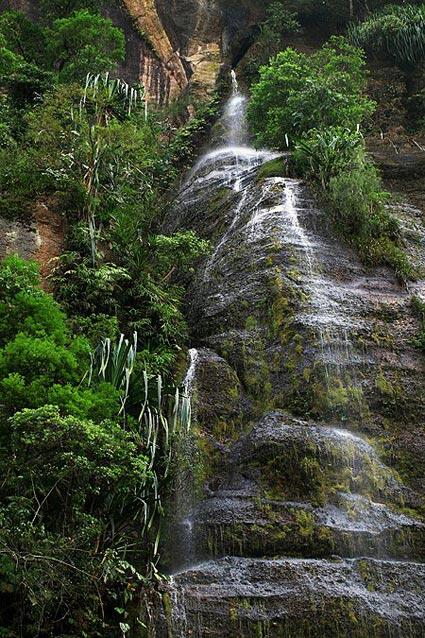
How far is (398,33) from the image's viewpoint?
18.8m

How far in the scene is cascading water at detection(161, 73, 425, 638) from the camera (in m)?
5.59

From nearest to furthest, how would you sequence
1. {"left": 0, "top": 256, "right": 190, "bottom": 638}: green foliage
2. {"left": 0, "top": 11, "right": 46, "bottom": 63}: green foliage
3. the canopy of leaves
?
1. {"left": 0, "top": 256, "right": 190, "bottom": 638}: green foliage
2. the canopy of leaves
3. {"left": 0, "top": 11, "right": 46, "bottom": 63}: green foliage

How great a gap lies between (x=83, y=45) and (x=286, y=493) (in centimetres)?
1200

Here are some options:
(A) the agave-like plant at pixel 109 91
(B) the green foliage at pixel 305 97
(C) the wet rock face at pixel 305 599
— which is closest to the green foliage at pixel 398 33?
(B) the green foliage at pixel 305 97

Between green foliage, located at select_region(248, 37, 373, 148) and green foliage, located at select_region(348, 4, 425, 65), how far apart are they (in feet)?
10.8

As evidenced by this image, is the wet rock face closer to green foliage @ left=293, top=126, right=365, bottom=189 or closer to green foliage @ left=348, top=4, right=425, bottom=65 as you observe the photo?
green foliage @ left=293, top=126, right=365, bottom=189

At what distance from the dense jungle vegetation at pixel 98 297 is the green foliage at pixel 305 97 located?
0.04 metres

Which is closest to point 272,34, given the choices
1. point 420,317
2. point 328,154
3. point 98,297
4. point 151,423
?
point 328,154

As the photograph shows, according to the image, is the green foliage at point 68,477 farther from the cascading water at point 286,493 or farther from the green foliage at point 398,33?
the green foliage at point 398,33

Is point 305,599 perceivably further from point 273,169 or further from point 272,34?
point 272,34

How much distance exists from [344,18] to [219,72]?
4905 millimetres

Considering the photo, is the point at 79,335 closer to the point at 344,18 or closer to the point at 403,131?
the point at 403,131

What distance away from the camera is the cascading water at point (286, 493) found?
5594 mm

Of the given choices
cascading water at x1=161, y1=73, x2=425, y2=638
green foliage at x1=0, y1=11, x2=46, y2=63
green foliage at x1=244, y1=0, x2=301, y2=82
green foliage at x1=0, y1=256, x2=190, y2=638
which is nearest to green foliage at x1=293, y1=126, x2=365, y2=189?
cascading water at x1=161, y1=73, x2=425, y2=638
